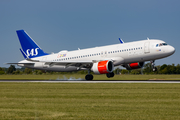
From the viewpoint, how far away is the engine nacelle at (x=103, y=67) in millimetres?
33875

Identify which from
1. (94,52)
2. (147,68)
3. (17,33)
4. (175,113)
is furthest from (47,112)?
(147,68)

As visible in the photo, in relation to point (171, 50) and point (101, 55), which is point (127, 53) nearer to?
point (101, 55)

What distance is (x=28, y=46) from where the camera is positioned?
1804 inches

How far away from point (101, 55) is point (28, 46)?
1507cm

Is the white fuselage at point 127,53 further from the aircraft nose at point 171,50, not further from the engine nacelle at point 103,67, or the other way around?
the engine nacelle at point 103,67

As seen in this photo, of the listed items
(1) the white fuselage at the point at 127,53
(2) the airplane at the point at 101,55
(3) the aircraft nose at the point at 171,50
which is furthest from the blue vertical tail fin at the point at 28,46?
(3) the aircraft nose at the point at 171,50

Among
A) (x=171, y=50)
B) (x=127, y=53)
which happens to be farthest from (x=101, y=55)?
(x=171, y=50)

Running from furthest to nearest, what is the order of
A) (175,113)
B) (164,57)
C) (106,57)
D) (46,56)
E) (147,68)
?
(147,68) < (46,56) < (106,57) < (164,57) < (175,113)

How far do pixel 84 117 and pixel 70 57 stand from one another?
3272cm

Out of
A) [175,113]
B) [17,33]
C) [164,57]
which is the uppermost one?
[17,33]

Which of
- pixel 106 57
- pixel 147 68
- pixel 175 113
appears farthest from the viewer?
pixel 147 68

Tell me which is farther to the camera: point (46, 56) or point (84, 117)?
point (46, 56)

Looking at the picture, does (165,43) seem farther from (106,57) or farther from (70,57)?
(70,57)

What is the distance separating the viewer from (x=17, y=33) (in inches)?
1829
